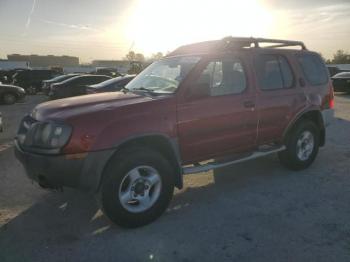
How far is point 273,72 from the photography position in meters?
5.78

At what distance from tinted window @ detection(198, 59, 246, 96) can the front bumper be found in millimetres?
1715

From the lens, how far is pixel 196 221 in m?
4.39

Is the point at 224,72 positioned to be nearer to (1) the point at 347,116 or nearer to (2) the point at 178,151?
(2) the point at 178,151

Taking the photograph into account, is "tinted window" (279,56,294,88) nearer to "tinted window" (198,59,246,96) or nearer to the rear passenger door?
the rear passenger door

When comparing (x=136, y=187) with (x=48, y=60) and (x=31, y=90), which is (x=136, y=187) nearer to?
(x=31, y=90)

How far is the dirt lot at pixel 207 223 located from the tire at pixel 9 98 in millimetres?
13518

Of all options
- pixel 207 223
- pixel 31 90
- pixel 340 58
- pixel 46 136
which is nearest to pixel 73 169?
pixel 46 136

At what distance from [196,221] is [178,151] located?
846 millimetres

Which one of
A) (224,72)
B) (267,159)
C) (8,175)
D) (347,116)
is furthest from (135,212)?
(347,116)

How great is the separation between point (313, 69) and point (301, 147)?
1.35m

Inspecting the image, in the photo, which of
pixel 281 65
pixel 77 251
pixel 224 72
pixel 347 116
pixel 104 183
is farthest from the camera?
pixel 347 116

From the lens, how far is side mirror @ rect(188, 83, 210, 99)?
4500 mm

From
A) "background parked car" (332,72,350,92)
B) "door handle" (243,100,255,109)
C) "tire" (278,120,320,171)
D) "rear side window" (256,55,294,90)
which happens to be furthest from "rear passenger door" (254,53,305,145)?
"background parked car" (332,72,350,92)

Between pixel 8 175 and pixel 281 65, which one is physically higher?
pixel 281 65
